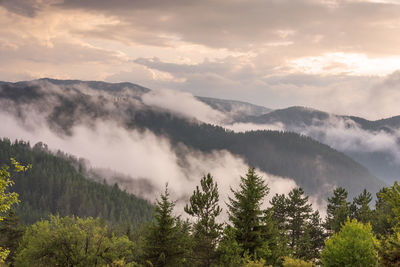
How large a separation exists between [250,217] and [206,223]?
5488 mm

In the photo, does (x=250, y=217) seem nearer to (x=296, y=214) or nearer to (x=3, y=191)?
(x=3, y=191)

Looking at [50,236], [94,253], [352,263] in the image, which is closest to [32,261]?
[50,236]

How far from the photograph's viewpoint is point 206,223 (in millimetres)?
40594

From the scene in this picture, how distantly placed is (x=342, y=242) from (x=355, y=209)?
40290 millimetres

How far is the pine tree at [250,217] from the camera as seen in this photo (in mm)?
41094

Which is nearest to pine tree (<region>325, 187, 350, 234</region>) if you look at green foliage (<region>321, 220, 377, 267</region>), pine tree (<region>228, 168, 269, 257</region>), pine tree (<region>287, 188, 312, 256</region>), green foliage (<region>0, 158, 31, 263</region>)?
pine tree (<region>287, 188, 312, 256</region>)

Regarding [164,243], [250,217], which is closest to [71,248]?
[164,243]

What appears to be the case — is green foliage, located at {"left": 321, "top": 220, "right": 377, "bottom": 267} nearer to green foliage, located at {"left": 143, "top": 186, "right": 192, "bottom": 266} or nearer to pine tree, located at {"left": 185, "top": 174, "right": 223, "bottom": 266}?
pine tree, located at {"left": 185, "top": 174, "right": 223, "bottom": 266}


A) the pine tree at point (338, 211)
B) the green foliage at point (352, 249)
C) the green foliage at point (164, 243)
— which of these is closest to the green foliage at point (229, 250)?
the green foliage at point (164, 243)

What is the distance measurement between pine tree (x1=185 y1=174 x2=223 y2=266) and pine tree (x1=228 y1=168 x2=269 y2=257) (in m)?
2.39

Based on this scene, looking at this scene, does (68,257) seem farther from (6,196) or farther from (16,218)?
(16,218)

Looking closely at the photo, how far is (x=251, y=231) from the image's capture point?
137 ft

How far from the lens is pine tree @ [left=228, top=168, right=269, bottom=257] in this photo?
135 feet

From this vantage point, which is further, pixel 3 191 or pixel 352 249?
pixel 352 249
